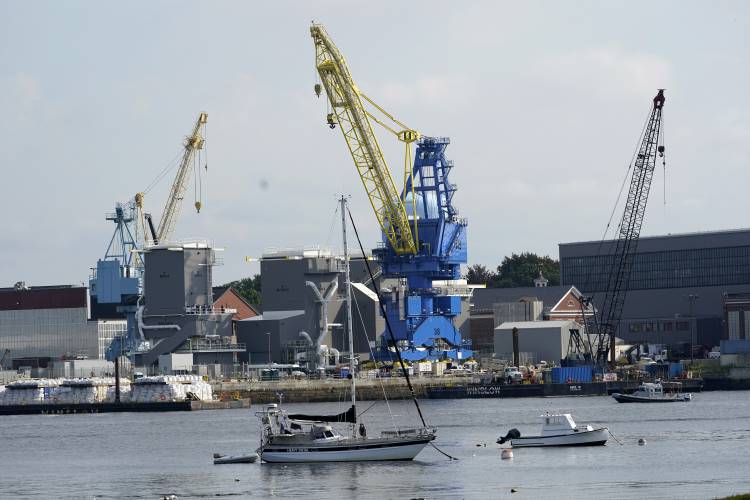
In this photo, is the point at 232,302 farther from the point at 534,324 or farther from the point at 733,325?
the point at 733,325

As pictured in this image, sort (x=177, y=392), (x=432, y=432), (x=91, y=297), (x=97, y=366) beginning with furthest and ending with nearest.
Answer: (x=91, y=297) → (x=97, y=366) → (x=177, y=392) → (x=432, y=432)

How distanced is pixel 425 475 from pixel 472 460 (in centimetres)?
781

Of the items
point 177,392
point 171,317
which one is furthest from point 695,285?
point 177,392

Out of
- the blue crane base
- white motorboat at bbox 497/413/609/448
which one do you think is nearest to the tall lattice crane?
the blue crane base

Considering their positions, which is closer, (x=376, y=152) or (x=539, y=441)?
(x=539, y=441)

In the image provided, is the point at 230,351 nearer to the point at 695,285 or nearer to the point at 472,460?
the point at 695,285

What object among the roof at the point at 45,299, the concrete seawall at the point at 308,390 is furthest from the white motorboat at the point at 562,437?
the roof at the point at 45,299

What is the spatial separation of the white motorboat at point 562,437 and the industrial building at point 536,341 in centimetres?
9263

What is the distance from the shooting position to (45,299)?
615ft

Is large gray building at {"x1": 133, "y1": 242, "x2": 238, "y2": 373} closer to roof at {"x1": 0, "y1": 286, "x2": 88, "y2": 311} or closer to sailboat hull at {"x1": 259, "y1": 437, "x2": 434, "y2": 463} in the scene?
roof at {"x1": 0, "y1": 286, "x2": 88, "y2": 311}

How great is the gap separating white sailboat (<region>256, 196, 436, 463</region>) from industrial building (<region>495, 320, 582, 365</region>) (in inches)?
3902

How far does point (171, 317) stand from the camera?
168 metres

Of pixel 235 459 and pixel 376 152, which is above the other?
pixel 376 152

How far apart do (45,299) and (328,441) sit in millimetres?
114855
